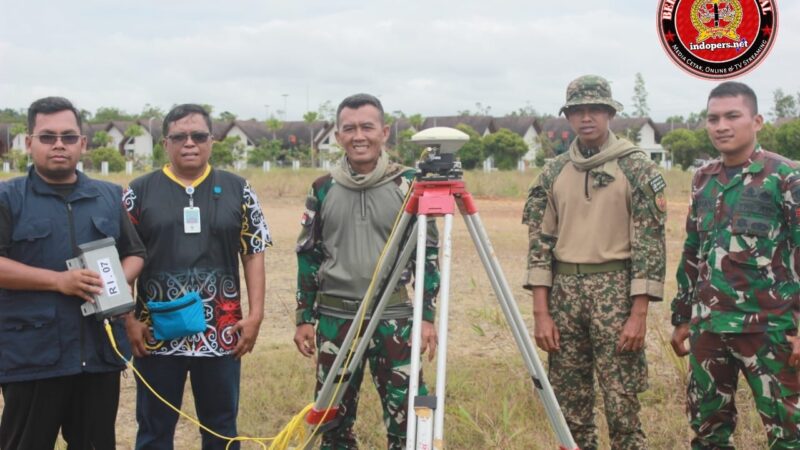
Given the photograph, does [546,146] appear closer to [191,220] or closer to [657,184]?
[657,184]

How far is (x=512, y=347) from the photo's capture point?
6.27m

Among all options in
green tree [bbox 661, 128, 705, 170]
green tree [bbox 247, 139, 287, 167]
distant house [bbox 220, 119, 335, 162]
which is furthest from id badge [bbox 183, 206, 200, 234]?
distant house [bbox 220, 119, 335, 162]

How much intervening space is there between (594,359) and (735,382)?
2.07ft

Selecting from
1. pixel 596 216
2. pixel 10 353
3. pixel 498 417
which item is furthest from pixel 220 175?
pixel 498 417

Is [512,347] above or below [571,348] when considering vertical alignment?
below

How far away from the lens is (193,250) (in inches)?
136

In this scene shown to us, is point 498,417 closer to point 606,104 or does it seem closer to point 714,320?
point 714,320

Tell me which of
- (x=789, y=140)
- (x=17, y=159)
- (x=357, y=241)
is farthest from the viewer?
(x=17, y=159)

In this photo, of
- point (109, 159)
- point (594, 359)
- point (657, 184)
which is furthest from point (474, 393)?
point (109, 159)

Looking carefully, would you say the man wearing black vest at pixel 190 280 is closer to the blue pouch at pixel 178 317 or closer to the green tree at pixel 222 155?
the blue pouch at pixel 178 317

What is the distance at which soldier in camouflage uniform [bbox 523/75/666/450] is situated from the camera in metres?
3.58

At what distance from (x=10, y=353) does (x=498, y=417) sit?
107 inches

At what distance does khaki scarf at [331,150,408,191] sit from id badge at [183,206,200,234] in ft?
2.16

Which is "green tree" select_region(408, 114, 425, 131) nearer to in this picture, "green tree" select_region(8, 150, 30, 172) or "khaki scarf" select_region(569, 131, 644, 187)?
"green tree" select_region(8, 150, 30, 172)
